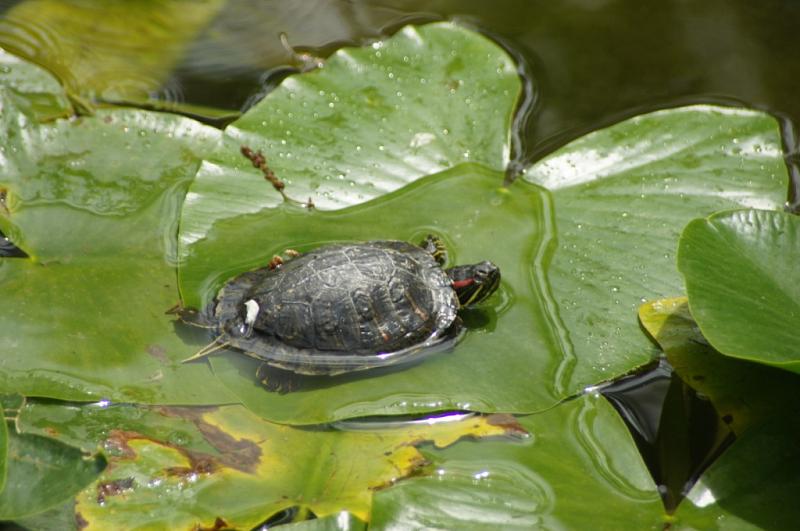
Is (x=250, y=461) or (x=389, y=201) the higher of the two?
(x=389, y=201)

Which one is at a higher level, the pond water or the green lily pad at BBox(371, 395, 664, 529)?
the pond water

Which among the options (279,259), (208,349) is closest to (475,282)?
(279,259)

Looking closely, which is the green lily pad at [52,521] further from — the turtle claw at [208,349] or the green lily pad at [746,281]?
the green lily pad at [746,281]

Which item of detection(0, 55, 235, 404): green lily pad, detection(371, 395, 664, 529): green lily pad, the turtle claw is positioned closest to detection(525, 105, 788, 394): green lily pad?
detection(371, 395, 664, 529): green lily pad

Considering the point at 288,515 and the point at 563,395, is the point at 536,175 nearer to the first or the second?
the point at 563,395

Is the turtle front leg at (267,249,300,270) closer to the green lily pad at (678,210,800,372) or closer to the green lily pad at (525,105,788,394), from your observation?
the green lily pad at (525,105,788,394)

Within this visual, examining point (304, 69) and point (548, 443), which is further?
point (304, 69)

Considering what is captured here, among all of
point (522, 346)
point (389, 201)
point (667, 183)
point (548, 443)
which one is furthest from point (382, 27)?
point (548, 443)
